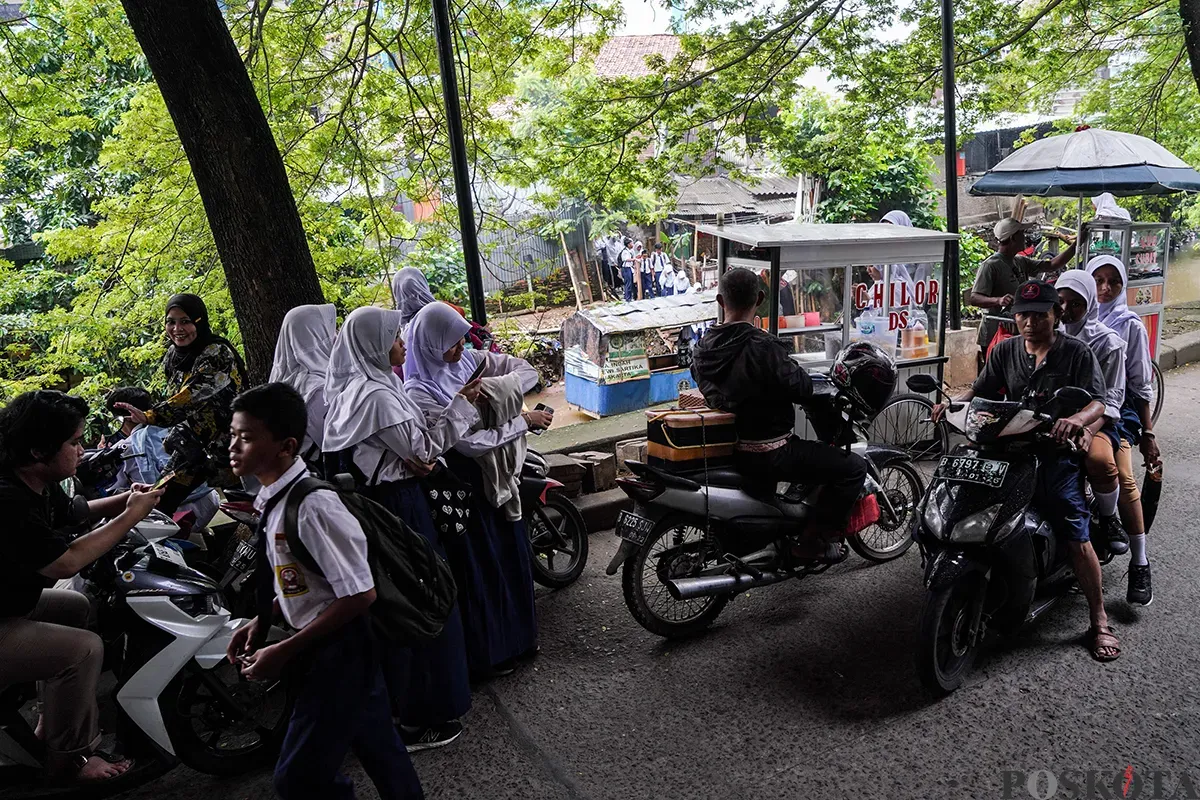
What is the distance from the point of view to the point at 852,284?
651cm

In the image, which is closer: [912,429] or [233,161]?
[233,161]

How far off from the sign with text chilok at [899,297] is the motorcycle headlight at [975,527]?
3.03 metres

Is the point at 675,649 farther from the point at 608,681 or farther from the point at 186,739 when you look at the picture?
the point at 186,739

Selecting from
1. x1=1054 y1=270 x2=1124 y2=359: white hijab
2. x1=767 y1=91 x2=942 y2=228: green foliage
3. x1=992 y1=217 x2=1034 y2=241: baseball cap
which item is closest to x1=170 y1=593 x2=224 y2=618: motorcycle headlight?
x1=1054 y1=270 x2=1124 y2=359: white hijab

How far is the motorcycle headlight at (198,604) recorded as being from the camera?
334 centimetres

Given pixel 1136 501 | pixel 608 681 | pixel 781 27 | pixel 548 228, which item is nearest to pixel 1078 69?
pixel 781 27

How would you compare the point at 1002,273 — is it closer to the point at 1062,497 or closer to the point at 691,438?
the point at 1062,497

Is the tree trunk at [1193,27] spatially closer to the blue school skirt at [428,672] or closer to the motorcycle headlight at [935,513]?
the motorcycle headlight at [935,513]

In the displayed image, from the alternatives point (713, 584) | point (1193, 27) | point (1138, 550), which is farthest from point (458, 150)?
point (1193, 27)

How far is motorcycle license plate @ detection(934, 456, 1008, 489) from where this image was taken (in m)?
3.83

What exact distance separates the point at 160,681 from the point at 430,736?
109 cm

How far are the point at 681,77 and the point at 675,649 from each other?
21.7ft

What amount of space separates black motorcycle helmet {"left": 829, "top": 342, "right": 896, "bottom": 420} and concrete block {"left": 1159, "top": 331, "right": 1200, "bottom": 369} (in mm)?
7637

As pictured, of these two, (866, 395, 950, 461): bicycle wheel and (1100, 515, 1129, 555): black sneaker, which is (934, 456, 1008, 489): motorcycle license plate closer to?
(1100, 515, 1129, 555): black sneaker
